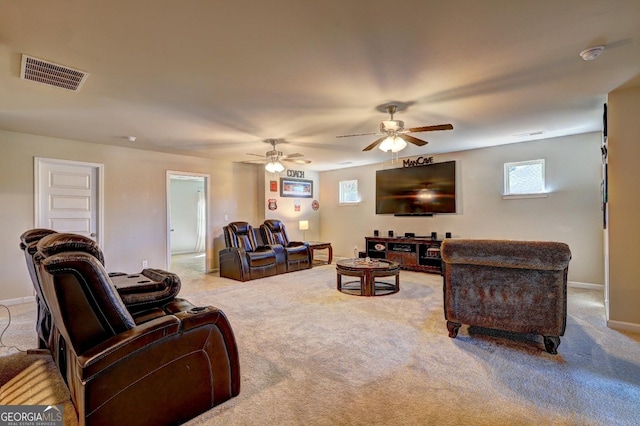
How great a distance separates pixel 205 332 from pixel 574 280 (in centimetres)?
566

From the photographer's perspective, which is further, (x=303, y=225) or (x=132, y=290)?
(x=303, y=225)

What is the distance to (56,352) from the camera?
7.34 ft

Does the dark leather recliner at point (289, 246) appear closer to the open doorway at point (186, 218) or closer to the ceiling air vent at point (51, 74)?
the open doorway at point (186, 218)

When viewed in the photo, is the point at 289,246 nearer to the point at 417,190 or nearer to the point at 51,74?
the point at 417,190

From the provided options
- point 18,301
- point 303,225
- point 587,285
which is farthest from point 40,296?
point 587,285

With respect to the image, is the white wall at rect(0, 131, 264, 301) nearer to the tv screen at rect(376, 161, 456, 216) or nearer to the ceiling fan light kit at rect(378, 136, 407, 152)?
the tv screen at rect(376, 161, 456, 216)

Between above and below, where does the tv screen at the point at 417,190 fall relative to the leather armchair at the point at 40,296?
above

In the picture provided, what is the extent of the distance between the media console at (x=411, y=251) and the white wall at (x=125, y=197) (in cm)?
293

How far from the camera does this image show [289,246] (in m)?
6.46

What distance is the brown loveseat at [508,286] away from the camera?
8.14 ft

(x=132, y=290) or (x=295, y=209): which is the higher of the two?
(x=295, y=209)


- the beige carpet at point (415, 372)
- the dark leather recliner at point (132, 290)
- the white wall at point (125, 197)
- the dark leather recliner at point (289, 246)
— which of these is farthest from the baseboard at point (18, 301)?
the dark leather recliner at point (289, 246)

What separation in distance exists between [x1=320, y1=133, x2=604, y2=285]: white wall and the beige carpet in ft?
4.69

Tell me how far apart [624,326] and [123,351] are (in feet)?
14.4
